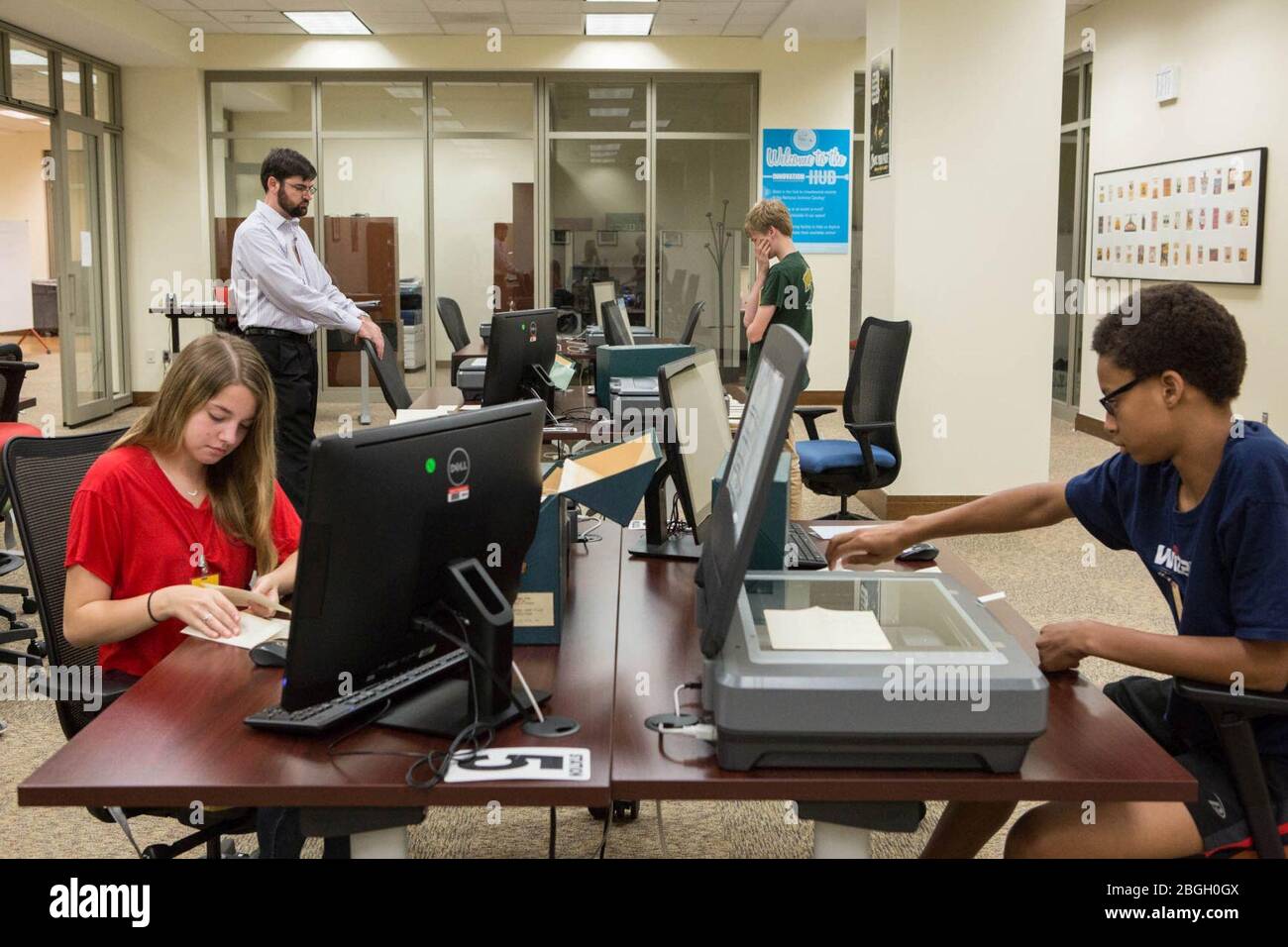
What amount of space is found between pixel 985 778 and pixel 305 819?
0.84 m

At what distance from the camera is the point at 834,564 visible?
7.89ft

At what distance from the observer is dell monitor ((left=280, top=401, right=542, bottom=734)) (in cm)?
151

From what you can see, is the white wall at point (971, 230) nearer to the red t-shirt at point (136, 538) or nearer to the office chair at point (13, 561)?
the office chair at point (13, 561)

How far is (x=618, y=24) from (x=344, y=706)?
8.78 metres

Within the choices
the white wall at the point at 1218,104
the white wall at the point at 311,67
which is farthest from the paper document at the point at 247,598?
the white wall at the point at 311,67

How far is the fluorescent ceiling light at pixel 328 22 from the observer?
919 centimetres

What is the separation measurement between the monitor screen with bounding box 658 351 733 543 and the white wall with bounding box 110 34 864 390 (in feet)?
27.4

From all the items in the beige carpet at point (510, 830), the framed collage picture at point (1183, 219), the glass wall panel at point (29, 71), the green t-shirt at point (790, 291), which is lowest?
the beige carpet at point (510, 830)

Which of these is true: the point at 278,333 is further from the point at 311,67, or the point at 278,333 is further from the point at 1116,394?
the point at 311,67

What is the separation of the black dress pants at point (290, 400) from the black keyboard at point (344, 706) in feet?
11.6

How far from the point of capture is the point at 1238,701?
1764mm

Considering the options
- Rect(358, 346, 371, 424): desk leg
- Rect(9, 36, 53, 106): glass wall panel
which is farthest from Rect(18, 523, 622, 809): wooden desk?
Rect(358, 346, 371, 424): desk leg

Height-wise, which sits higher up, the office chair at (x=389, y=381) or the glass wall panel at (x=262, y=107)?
the glass wall panel at (x=262, y=107)

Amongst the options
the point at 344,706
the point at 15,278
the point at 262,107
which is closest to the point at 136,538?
the point at 344,706
